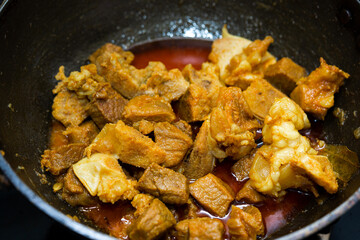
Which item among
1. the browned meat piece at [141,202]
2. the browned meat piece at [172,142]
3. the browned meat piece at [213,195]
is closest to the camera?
the browned meat piece at [141,202]

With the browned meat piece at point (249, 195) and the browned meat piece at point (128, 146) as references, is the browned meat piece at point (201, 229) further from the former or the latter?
the browned meat piece at point (128, 146)

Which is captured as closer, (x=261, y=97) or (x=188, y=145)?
(x=188, y=145)

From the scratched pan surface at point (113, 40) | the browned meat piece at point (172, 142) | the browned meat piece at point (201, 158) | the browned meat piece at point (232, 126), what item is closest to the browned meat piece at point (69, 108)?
the scratched pan surface at point (113, 40)

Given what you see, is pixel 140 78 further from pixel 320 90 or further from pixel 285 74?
pixel 320 90

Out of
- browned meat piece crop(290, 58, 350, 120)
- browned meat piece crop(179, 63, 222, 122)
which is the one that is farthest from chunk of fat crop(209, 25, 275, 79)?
browned meat piece crop(290, 58, 350, 120)

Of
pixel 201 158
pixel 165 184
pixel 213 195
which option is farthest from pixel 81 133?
pixel 213 195

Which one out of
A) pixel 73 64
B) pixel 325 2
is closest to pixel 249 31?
pixel 325 2
